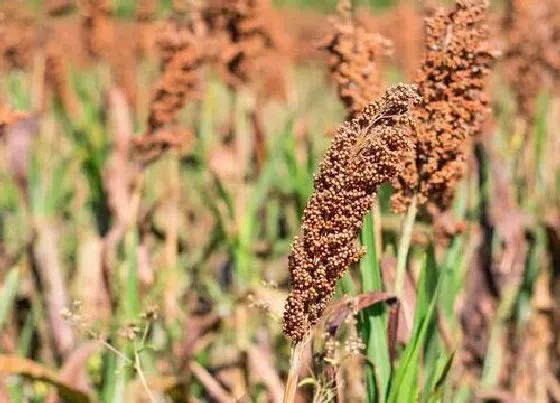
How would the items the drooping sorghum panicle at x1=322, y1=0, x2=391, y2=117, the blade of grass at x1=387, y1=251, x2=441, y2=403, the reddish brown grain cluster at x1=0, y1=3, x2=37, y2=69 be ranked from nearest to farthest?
the blade of grass at x1=387, y1=251, x2=441, y2=403, the drooping sorghum panicle at x1=322, y1=0, x2=391, y2=117, the reddish brown grain cluster at x1=0, y1=3, x2=37, y2=69

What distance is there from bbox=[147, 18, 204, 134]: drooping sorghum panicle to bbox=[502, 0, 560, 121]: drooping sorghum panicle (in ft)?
5.49

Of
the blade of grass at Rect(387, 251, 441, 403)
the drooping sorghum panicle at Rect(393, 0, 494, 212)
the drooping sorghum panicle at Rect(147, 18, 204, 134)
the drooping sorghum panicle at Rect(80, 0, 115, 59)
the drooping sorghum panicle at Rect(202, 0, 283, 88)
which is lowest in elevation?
the blade of grass at Rect(387, 251, 441, 403)

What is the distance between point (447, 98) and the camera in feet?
5.91

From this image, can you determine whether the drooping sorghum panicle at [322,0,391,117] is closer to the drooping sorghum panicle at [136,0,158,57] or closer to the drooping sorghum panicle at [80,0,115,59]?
the drooping sorghum panicle at [136,0,158,57]

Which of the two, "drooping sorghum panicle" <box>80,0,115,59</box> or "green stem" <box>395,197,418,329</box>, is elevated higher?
"drooping sorghum panicle" <box>80,0,115,59</box>

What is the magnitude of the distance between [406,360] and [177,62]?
162 centimetres

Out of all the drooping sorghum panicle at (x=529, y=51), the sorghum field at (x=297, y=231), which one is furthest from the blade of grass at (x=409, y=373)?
the drooping sorghum panicle at (x=529, y=51)

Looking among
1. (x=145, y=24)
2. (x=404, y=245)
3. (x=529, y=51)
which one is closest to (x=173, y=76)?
(x=404, y=245)

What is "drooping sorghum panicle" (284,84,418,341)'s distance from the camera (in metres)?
1.38

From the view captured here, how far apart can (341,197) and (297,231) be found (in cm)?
47

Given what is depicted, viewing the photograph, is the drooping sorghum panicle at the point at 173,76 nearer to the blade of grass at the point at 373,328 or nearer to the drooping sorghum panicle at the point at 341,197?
the blade of grass at the point at 373,328

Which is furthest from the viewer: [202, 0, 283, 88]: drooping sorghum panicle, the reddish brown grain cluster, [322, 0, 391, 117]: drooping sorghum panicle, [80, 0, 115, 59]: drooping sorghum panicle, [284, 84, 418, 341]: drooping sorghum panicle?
the reddish brown grain cluster

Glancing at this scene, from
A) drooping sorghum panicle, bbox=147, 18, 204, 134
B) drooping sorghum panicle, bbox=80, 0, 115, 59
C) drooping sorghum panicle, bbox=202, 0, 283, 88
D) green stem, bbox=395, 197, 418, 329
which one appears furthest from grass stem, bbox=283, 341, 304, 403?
drooping sorghum panicle, bbox=80, 0, 115, 59

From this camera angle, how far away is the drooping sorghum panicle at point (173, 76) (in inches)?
118
